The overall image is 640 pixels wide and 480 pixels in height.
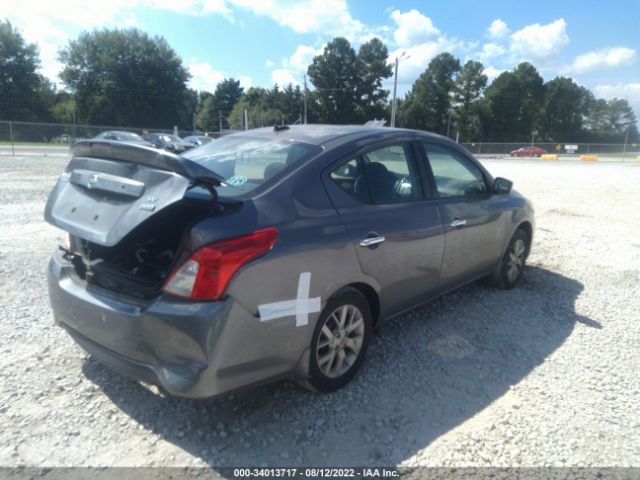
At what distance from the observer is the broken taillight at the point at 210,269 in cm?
222

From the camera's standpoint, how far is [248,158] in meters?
3.26

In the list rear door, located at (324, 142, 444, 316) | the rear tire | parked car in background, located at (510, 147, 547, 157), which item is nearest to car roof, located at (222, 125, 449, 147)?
rear door, located at (324, 142, 444, 316)

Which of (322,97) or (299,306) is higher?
(322,97)

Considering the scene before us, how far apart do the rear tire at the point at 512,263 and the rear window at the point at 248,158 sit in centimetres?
283

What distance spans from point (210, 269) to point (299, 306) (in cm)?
58

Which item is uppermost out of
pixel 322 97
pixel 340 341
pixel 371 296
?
pixel 322 97

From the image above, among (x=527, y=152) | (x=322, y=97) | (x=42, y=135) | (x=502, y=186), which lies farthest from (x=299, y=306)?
(x=322, y=97)

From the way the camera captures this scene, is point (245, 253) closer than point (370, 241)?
Yes

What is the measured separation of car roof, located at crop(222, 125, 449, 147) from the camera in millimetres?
3150

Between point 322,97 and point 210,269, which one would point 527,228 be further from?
point 322,97

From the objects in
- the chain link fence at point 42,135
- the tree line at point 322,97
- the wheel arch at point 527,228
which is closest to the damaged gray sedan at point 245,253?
the wheel arch at point 527,228

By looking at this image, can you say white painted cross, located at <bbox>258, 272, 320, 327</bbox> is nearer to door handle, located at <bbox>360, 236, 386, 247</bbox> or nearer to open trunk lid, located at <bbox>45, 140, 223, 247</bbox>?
door handle, located at <bbox>360, 236, 386, 247</bbox>

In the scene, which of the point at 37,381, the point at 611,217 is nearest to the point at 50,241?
the point at 37,381

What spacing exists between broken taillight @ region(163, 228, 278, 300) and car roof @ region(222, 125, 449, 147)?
114 cm
